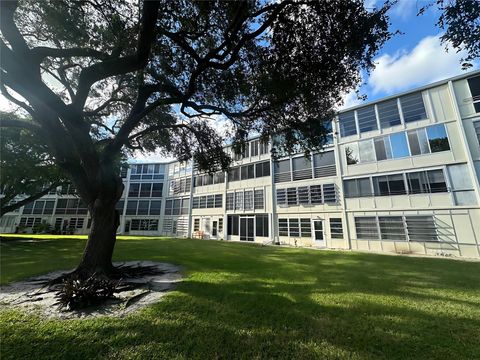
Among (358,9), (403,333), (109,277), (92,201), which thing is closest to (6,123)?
(92,201)

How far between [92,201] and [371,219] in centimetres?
1909

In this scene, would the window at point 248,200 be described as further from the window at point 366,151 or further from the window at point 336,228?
the window at point 366,151

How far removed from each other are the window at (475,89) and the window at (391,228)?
9.18 m

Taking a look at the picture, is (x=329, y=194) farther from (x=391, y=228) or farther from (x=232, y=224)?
(x=232, y=224)

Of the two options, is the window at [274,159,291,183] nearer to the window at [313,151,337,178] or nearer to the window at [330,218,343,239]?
the window at [313,151,337,178]

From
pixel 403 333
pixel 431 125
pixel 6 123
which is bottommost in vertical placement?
pixel 403 333

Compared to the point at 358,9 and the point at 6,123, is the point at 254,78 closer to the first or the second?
the point at 358,9

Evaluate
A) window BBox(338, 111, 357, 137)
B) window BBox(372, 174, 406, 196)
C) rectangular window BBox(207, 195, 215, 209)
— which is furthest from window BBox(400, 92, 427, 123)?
rectangular window BBox(207, 195, 215, 209)

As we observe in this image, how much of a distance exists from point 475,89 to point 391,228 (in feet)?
37.1

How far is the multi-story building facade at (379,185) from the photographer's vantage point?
15.3 meters

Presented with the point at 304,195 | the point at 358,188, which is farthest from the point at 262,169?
the point at 358,188

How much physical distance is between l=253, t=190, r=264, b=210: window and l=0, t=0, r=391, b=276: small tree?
16.6 meters

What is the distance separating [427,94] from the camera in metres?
17.3

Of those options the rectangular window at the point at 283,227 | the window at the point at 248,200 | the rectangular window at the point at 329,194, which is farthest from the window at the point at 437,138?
the window at the point at 248,200
